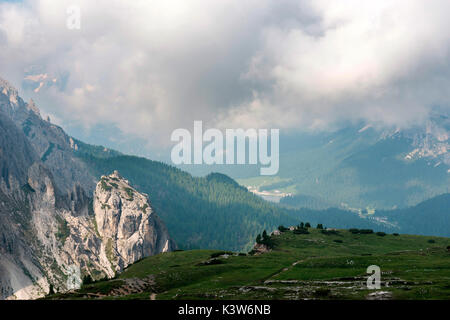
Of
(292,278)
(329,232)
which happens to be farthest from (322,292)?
(329,232)

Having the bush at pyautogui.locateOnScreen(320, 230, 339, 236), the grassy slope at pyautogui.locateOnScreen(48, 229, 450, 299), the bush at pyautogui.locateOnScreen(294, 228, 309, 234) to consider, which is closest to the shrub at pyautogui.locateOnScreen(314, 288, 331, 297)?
the grassy slope at pyautogui.locateOnScreen(48, 229, 450, 299)

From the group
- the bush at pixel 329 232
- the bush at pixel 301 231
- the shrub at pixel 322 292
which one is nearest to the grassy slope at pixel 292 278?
the shrub at pixel 322 292

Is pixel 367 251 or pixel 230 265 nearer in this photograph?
pixel 230 265

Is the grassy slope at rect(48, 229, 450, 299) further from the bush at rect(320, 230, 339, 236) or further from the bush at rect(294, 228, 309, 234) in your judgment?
the bush at rect(320, 230, 339, 236)

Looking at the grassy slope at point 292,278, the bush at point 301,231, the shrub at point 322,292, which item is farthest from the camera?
the bush at point 301,231

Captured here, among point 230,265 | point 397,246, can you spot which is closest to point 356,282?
point 230,265

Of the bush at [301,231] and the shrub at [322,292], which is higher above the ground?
the bush at [301,231]

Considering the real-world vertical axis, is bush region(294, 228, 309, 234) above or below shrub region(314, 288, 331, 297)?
above

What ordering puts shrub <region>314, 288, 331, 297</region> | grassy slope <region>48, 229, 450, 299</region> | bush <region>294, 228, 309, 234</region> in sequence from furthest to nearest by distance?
bush <region>294, 228, 309, 234</region>
grassy slope <region>48, 229, 450, 299</region>
shrub <region>314, 288, 331, 297</region>

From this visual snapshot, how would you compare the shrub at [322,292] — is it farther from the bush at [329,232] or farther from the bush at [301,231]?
the bush at [329,232]

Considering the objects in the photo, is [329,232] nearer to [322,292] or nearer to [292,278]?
[292,278]
